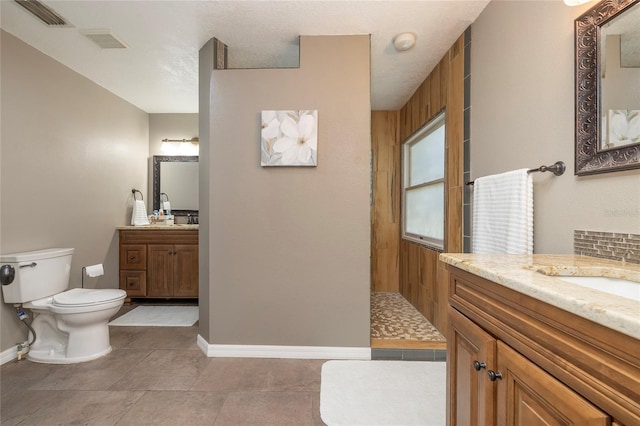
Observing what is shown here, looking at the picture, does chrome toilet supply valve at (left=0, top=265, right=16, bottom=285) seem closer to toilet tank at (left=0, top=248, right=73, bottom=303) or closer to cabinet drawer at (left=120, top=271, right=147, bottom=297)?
toilet tank at (left=0, top=248, right=73, bottom=303)

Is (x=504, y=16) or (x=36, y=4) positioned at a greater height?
(x=36, y=4)

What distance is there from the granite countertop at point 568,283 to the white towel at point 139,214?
11.4ft

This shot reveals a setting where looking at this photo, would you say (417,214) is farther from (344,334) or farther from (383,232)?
(344,334)

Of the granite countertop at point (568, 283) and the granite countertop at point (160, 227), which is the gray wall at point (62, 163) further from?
the granite countertop at point (568, 283)

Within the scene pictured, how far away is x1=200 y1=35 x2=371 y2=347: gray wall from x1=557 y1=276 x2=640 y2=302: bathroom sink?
1392 mm

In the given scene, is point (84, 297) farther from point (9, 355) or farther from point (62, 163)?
point (62, 163)

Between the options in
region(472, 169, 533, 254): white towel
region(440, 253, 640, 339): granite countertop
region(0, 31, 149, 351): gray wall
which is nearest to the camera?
region(440, 253, 640, 339): granite countertop

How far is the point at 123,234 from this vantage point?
3352mm

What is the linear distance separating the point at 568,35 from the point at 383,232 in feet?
9.09

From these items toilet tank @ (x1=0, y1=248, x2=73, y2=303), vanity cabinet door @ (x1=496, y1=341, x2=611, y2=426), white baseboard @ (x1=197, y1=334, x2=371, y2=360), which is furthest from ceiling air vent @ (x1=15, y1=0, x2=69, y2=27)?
vanity cabinet door @ (x1=496, y1=341, x2=611, y2=426)

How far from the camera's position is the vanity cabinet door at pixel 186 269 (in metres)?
3.32

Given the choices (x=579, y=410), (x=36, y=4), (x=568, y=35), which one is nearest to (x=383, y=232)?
(x=568, y=35)

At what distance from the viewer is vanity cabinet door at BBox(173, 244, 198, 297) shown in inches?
131

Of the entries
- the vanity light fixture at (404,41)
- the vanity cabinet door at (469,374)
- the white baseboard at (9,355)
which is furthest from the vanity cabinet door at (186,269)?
the vanity cabinet door at (469,374)
